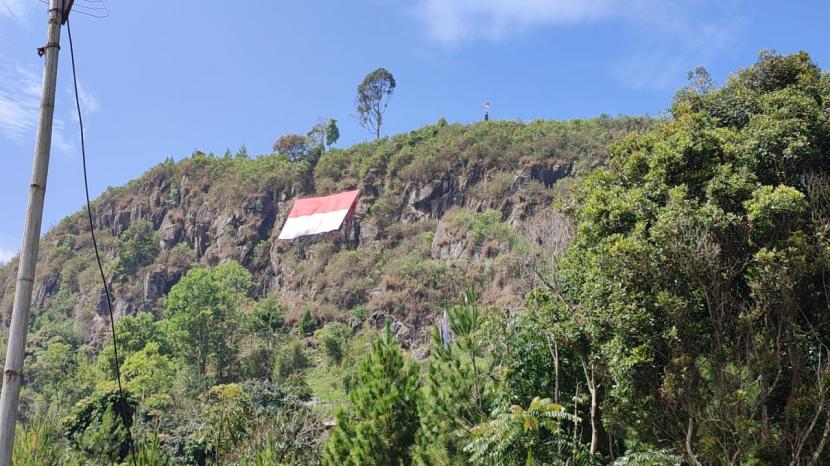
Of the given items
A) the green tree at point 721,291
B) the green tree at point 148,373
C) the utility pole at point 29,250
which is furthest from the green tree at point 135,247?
the utility pole at point 29,250

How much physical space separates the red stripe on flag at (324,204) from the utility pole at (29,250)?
3612cm

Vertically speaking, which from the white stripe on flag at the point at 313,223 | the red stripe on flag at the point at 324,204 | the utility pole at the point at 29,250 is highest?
the red stripe on flag at the point at 324,204

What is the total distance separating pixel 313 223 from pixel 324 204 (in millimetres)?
1491

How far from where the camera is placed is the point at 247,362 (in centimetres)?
3177

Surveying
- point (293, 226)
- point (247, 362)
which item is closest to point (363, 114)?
point (293, 226)

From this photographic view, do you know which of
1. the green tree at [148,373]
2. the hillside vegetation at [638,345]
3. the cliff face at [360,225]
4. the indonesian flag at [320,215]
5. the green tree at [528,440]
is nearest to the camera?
the hillside vegetation at [638,345]

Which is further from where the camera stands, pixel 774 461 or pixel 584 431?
pixel 584 431

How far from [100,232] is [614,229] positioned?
5119 centimetres

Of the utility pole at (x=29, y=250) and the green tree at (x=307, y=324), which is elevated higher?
the utility pole at (x=29, y=250)

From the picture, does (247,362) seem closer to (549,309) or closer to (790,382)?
(549,309)

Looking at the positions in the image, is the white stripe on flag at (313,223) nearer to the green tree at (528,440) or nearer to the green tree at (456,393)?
the green tree at (456,393)

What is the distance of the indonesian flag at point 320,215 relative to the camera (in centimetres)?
3913

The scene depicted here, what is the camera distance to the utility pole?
263 cm

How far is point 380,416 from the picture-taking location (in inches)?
459
